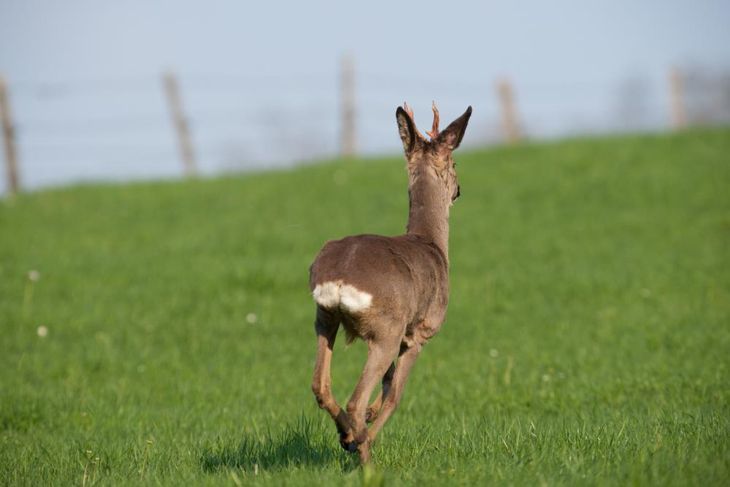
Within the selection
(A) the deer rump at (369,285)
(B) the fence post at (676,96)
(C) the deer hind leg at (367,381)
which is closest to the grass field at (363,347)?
(C) the deer hind leg at (367,381)

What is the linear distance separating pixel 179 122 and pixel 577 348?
15.4m

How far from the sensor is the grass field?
617cm

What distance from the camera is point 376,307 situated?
5.17m

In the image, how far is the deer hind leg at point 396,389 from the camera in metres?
5.53

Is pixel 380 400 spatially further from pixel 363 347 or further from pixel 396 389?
pixel 363 347

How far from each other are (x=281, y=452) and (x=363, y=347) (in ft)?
17.0

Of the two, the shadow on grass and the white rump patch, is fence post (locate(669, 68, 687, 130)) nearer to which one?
the shadow on grass

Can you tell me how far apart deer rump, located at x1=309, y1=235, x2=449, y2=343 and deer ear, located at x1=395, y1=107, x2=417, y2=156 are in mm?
858

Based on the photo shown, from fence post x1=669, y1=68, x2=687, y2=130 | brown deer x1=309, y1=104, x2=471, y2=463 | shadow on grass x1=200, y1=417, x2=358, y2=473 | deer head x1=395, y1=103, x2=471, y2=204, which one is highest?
fence post x1=669, y1=68, x2=687, y2=130

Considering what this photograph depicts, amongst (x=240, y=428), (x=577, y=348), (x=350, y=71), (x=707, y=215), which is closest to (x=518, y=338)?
(x=577, y=348)

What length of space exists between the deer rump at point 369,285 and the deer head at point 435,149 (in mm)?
877

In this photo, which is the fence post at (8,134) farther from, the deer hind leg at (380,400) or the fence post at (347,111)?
the deer hind leg at (380,400)

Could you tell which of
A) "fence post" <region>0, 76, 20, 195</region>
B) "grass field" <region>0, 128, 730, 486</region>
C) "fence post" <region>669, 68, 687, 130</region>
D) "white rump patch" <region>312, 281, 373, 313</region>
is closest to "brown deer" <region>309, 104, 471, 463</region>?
"white rump patch" <region>312, 281, 373, 313</region>

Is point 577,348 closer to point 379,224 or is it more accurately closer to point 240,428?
point 240,428
